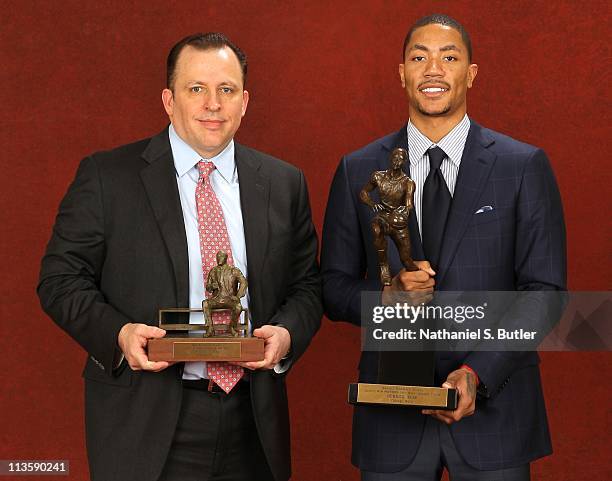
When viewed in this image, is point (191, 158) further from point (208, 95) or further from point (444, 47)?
point (444, 47)

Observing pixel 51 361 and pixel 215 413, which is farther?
pixel 51 361

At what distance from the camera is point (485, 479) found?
2898mm

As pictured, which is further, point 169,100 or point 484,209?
point 169,100

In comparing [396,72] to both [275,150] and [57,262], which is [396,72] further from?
[57,262]

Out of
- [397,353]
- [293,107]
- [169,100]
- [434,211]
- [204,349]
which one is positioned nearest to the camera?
[204,349]

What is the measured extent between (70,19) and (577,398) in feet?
8.88

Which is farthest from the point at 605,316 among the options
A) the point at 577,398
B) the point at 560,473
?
the point at 560,473

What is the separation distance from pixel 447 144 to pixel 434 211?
0.22 metres

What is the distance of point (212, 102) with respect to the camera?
2996 millimetres

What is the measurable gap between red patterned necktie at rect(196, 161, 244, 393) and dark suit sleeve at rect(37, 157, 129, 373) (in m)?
0.29

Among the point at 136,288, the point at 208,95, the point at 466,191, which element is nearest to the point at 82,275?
the point at 136,288

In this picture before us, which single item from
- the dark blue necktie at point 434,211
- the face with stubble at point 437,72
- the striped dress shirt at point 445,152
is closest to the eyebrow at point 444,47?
the face with stubble at point 437,72

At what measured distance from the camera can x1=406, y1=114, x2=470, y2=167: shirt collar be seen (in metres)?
3.06

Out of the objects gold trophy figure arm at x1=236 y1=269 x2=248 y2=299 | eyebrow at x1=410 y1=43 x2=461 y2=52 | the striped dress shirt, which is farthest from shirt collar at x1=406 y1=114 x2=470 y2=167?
gold trophy figure arm at x1=236 y1=269 x2=248 y2=299
